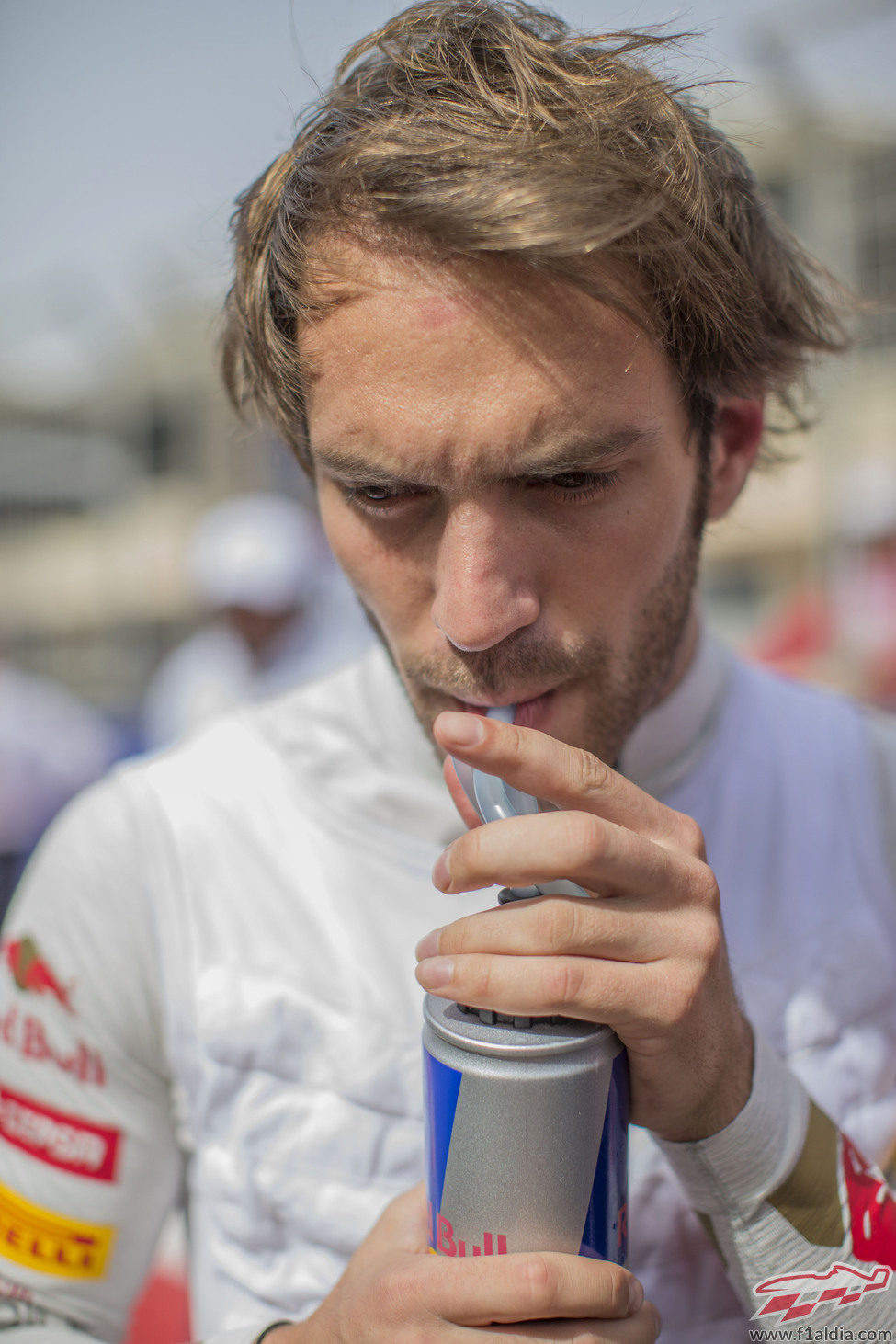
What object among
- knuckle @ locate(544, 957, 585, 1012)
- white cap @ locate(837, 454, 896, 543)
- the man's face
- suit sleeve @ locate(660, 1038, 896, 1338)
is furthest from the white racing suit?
white cap @ locate(837, 454, 896, 543)

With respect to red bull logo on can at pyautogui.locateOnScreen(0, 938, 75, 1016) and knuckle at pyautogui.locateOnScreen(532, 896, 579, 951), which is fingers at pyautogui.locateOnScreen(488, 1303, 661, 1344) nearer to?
knuckle at pyautogui.locateOnScreen(532, 896, 579, 951)

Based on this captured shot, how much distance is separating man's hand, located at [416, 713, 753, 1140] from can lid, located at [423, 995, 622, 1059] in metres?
0.02

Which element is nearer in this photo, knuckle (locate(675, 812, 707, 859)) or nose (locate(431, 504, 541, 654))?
knuckle (locate(675, 812, 707, 859))

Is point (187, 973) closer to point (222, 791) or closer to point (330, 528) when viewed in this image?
point (222, 791)

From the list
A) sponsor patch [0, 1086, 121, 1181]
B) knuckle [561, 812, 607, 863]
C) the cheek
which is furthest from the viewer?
sponsor patch [0, 1086, 121, 1181]

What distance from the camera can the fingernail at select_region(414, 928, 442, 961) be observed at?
28.7 inches

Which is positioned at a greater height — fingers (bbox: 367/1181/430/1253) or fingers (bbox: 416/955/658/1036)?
fingers (bbox: 416/955/658/1036)

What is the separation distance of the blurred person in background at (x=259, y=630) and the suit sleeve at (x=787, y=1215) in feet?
11.5

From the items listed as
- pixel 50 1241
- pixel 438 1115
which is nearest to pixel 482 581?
pixel 438 1115

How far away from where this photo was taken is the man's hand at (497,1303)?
679 mm

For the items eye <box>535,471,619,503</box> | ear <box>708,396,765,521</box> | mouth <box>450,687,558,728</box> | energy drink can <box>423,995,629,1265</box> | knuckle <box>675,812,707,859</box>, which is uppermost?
eye <box>535,471,619,503</box>

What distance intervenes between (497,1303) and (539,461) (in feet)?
2.22

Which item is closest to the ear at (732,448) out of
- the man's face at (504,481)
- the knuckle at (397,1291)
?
the man's face at (504,481)

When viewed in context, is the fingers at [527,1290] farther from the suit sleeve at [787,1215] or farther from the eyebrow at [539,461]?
the eyebrow at [539,461]
